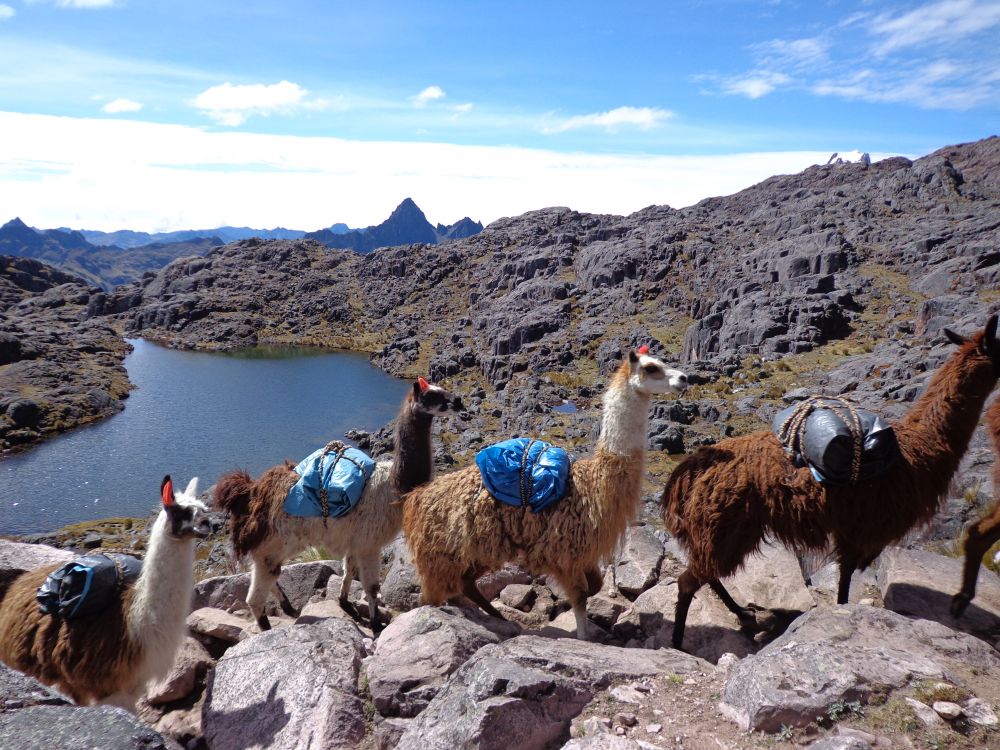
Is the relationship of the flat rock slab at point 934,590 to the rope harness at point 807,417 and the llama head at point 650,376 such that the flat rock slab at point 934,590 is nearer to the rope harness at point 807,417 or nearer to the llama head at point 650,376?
the rope harness at point 807,417

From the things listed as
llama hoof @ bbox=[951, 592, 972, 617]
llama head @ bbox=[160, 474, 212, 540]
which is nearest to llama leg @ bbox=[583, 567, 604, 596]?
llama hoof @ bbox=[951, 592, 972, 617]

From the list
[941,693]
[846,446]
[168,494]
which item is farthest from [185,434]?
[941,693]

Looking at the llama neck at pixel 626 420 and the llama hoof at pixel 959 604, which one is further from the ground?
the llama neck at pixel 626 420

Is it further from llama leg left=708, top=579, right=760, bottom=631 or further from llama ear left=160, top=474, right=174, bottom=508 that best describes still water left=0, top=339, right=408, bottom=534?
llama leg left=708, top=579, right=760, bottom=631

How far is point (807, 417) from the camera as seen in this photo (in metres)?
5.20

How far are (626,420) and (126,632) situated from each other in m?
4.59

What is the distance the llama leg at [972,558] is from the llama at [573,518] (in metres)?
2.71

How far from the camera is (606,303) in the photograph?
71.8 m

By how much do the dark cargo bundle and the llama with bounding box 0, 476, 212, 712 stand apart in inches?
196

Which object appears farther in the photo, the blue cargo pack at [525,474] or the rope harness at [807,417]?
the blue cargo pack at [525,474]

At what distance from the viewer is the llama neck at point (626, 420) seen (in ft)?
18.7

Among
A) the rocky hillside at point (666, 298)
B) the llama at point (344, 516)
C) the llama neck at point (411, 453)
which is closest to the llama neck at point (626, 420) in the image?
the llama at point (344, 516)

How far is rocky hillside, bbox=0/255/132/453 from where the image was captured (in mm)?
44250

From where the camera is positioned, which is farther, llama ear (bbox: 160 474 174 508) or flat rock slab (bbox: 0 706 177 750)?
llama ear (bbox: 160 474 174 508)
